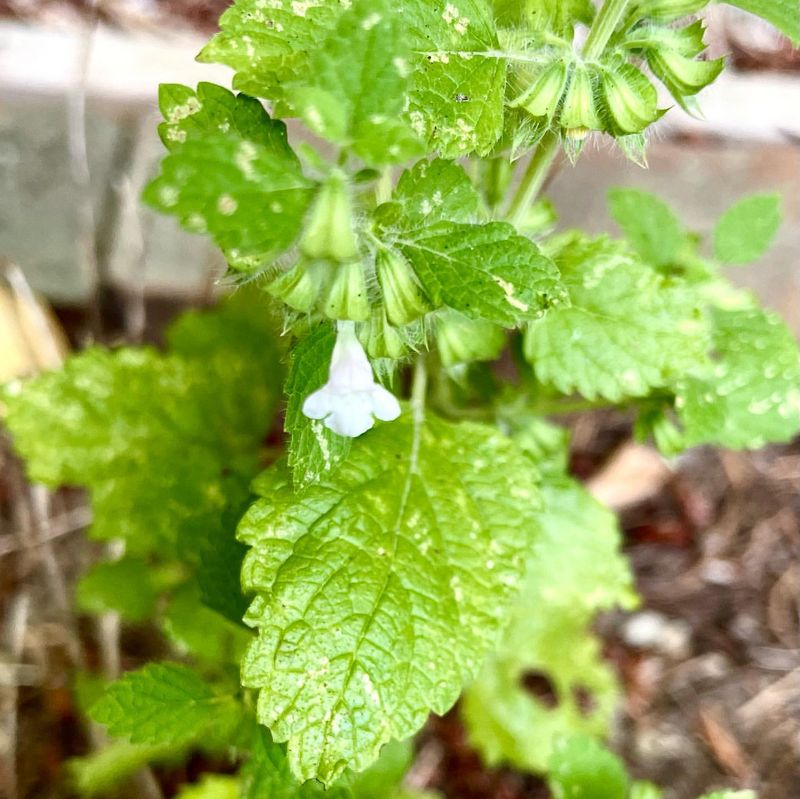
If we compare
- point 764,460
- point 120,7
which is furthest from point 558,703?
point 120,7

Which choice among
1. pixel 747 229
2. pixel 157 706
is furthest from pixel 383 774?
pixel 747 229

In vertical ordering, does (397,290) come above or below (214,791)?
above

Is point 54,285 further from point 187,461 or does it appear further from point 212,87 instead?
point 212,87

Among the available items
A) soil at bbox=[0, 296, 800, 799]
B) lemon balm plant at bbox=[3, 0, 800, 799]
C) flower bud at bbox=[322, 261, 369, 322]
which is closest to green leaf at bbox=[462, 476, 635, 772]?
soil at bbox=[0, 296, 800, 799]

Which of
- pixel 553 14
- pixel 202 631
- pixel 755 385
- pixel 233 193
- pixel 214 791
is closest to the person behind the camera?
pixel 233 193

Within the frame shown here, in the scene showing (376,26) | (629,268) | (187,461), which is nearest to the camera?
(376,26)

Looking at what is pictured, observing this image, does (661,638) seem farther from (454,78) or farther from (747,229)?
(454,78)
